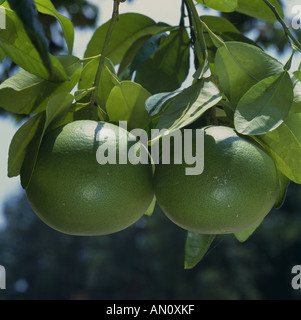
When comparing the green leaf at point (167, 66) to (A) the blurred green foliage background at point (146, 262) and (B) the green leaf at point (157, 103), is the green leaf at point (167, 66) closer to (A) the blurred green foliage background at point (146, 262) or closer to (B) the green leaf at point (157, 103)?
(B) the green leaf at point (157, 103)

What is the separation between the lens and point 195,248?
710 mm

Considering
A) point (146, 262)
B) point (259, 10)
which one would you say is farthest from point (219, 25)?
point (146, 262)

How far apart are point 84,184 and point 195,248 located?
0.68 feet

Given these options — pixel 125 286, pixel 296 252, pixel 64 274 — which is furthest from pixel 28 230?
pixel 296 252

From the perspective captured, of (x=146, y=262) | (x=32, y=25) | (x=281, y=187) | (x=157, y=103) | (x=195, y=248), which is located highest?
(x=32, y=25)

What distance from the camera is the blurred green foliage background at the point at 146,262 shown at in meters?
19.3

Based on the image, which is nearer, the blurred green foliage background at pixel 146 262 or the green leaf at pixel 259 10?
Answer: the green leaf at pixel 259 10

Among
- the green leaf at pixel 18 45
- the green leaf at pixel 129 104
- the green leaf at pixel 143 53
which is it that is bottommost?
the green leaf at pixel 129 104

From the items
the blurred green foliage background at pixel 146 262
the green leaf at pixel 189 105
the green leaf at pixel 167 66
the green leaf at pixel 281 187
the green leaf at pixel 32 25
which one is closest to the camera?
the green leaf at pixel 32 25

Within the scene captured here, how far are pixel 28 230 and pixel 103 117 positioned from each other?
26.5 metres

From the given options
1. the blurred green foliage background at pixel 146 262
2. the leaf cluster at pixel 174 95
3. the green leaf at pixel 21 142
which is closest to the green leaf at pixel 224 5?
the leaf cluster at pixel 174 95

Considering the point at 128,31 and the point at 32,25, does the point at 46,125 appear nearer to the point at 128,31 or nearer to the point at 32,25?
the point at 32,25

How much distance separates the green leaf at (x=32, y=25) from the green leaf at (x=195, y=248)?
356 mm

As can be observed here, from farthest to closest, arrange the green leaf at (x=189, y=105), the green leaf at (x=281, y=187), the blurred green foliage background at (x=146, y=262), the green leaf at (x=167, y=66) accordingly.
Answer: the blurred green foliage background at (x=146, y=262) → the green leaf at (x=167, y=66) → the green leaf at (x=281, y=187) → the green leaf at (x=189, y=105)
